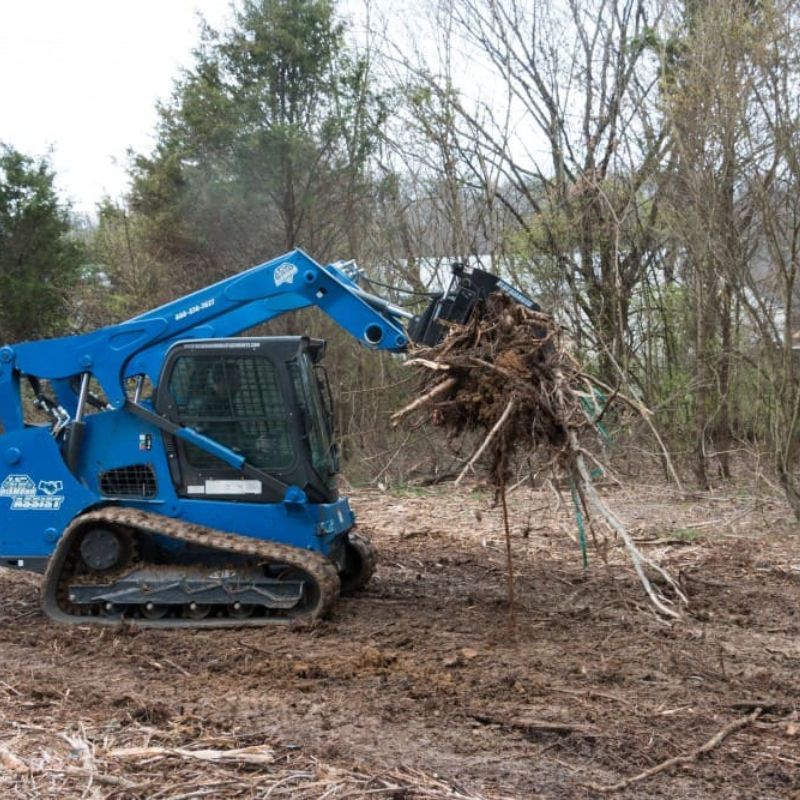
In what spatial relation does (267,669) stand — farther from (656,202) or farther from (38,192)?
(38,192)

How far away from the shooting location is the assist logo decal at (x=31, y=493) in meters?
7.88

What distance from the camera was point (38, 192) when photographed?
846 inches

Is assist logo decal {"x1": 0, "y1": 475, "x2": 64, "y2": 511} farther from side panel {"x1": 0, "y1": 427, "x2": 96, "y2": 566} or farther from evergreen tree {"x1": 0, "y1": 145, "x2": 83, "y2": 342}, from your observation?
evergreen tree {"x1": 0, "y1": 145, "x2": 83, "y2": 342}

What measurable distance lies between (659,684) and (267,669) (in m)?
2.34

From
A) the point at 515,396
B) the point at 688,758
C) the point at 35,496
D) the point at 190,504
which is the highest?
the point at 515,396

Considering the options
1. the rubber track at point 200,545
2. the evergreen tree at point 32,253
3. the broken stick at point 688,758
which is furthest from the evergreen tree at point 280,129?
the broken stick at point 688,758

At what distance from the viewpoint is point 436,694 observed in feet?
19.0

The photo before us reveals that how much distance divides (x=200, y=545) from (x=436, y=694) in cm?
245

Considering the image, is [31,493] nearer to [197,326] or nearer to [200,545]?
[200,545]

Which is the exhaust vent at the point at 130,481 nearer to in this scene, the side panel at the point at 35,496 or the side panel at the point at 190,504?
the side panel at the point at 190,504

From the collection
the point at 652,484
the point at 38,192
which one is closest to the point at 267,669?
the point at 652,484

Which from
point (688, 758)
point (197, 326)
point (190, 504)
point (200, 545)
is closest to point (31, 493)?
point (190, 504)

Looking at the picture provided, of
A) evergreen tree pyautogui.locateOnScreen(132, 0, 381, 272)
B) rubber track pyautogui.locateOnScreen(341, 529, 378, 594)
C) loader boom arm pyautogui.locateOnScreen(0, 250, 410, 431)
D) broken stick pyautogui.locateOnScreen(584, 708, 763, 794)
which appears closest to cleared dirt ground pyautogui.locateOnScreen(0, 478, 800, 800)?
broken stick pyautogui.locateOnScreen(584, 708, 763, 794)

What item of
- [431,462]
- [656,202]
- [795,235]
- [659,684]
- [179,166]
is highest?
[179,166]
